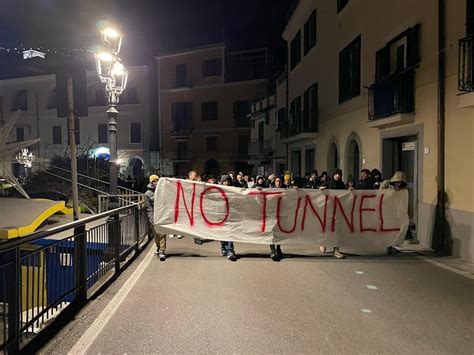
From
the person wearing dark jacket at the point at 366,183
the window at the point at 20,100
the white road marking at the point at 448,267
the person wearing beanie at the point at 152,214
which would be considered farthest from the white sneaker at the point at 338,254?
the window at the point at 20,100

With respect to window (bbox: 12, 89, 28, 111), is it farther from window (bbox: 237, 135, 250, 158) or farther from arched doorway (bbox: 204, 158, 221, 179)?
window (bbox: 237, 135, 250, 158)

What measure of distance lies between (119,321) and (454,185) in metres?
7.29

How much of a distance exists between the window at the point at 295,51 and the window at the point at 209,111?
21.5 m

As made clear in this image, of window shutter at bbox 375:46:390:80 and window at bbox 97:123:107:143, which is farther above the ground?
A: window at bbox 97:123:107:143

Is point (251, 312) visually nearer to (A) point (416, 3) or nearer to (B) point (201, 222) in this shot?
(B) point (201, 222)

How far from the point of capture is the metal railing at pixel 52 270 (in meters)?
3.94

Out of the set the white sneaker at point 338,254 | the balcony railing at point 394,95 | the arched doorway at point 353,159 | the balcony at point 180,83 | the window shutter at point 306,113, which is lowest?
the white sneaker at point 338,254

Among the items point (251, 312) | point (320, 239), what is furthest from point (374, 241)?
point (251, 312)

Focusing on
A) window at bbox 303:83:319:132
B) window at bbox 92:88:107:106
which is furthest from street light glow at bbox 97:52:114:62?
window at bbox 92:88:107:106

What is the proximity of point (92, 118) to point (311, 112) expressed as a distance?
3771 centimetres

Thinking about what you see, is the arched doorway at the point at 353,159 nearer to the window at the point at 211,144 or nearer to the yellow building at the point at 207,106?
the yellow building at the point at 207,106

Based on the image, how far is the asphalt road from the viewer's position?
4211mm

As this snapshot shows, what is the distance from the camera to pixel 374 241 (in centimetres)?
845

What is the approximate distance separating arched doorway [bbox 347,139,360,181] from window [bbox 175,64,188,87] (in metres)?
33.5
